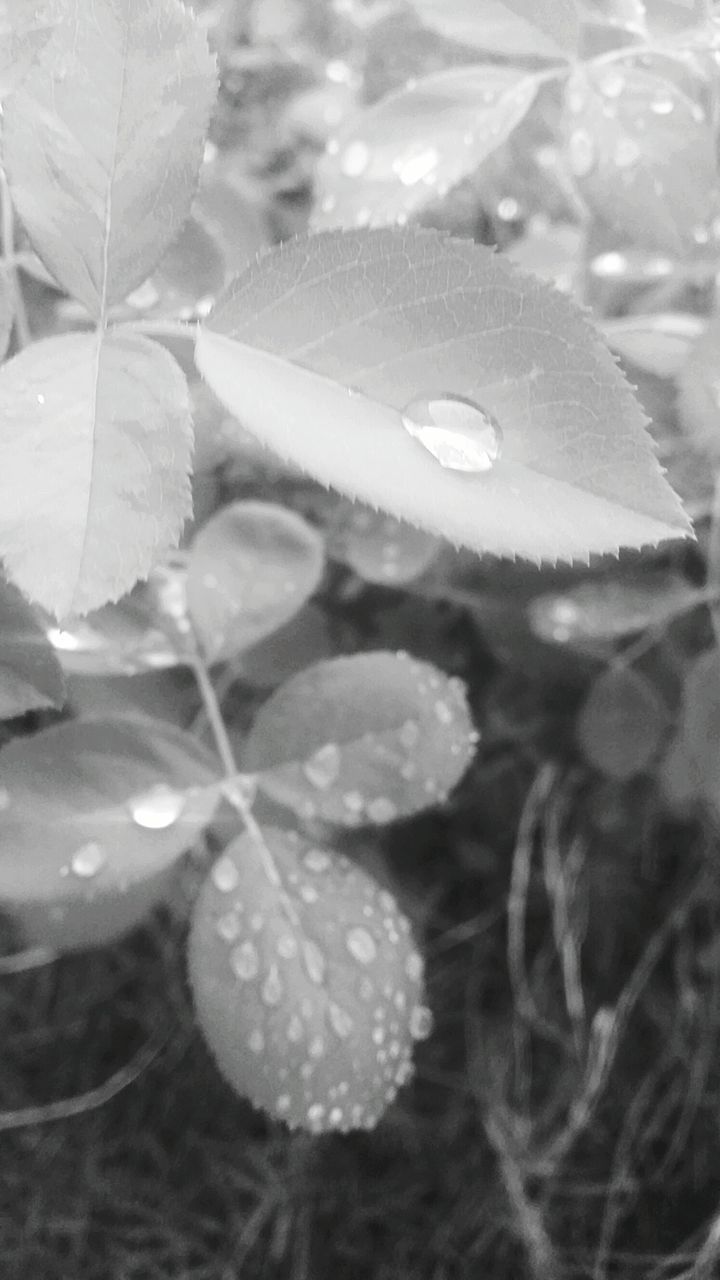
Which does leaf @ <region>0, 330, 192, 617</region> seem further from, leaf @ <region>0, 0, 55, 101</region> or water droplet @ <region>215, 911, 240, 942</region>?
water droplet @ <region>215, 911, 240, 942</region>

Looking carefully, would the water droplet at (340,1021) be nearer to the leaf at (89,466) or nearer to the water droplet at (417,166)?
the leaf at (89,466)

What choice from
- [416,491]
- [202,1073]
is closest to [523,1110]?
[202,1073]

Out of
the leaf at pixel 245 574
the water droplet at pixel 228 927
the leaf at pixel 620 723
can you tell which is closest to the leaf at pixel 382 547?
the leaf at pixel 245 574

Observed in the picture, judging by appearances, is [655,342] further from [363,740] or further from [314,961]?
[314,961]

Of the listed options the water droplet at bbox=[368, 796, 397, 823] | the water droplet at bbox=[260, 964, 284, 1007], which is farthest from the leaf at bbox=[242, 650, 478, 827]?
the water droplet at bbox=[260, 964, 284, 1007]

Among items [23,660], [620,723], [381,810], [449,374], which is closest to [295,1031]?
[381,810]

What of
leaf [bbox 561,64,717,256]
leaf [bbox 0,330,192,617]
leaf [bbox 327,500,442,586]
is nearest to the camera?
leaf [bbox 0,330,192,617]

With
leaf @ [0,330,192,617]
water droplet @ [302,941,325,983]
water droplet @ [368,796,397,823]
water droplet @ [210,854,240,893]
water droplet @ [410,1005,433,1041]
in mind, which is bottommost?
water droplet @ [410,1005,433,1041]
